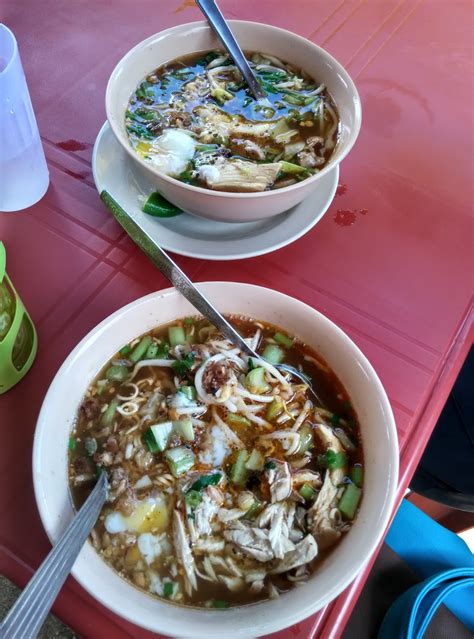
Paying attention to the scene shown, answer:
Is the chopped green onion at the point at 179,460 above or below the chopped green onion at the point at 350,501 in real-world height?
above

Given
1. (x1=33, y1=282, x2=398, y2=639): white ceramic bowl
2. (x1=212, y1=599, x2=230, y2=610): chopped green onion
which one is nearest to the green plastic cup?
(x1=33, y1=282, x2=398, y2=639): white ceramic bowl

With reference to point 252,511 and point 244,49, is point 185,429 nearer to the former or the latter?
point 252,511

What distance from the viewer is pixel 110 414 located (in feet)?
3.66

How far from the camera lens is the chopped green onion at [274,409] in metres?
1.12

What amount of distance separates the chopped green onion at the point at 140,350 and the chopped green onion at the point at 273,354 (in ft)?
0.82

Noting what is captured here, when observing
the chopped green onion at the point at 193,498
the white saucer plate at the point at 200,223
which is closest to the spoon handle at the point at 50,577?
the chopped green onion at the point at 193,498

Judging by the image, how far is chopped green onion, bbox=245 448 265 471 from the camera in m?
1.06

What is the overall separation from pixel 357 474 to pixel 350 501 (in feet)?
0.19

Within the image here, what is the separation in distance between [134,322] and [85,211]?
50 cm

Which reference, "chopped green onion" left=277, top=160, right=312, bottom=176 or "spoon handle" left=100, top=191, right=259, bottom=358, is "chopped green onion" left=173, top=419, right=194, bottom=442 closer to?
"spoon handle" left=100, top=191, right=259, bottom=358

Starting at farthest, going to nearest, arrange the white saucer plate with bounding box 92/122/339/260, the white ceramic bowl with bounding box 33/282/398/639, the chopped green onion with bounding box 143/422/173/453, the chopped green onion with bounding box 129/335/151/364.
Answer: the white saucer plate with bounding box 92/122/339/260 < the chopped green onion with bounding box 129/335/151/364 < the chopped green onion with bounding box 143/422/173/453 < the white ceramic bowl with bounding box 33/282/398/639

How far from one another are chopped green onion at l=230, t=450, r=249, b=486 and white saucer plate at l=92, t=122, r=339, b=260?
19.2 inches

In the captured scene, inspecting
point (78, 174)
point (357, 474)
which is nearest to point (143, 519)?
point (357, 474)

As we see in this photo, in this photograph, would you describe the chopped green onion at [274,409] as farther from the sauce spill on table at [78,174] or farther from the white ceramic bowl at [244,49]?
the sauce spill on table at [78,174]
